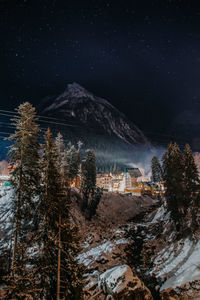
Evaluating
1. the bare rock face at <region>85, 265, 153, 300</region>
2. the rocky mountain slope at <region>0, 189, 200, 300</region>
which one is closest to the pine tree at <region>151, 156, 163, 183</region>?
the rocky mountain slope at <region>0, 189, 200, 300</region>

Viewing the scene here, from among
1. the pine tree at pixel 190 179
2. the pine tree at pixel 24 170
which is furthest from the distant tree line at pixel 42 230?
the pine tree at pixel 190 179

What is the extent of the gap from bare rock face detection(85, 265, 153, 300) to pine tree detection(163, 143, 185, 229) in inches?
573

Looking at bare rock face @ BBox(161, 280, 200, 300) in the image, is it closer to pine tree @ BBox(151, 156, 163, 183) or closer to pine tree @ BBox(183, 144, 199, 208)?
pine tree @ BBox(183, 144, 199, 208)

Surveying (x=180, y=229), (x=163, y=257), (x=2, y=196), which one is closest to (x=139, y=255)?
(x=163, y=257)

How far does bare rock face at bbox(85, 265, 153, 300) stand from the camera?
44.0ft

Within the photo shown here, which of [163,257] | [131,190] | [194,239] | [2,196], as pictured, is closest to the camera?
[194,239]

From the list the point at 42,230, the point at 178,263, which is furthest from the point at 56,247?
the point at 178,263

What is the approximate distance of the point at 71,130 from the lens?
186250 millimetres

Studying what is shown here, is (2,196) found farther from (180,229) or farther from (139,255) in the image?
(180,229)

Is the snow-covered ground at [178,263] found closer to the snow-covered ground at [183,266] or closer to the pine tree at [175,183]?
the snow-covered ground at [183,266]

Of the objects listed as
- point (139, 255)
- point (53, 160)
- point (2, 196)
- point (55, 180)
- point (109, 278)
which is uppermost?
point (53, 160)

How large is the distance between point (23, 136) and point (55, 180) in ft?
17.5

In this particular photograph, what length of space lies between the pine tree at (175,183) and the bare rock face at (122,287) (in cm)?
1455

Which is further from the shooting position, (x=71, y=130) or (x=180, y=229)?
(x=71, y=130)
